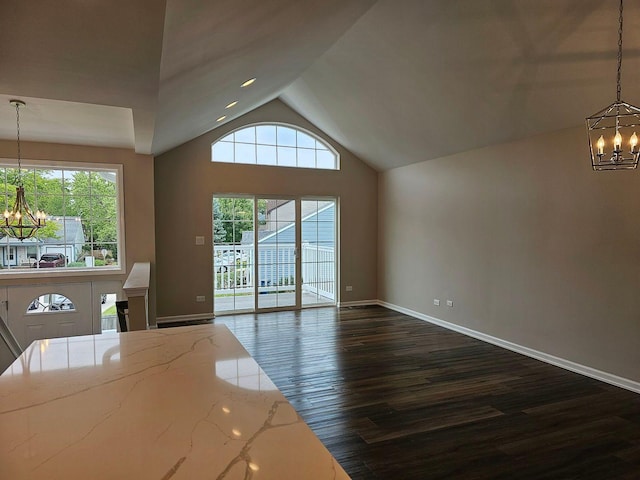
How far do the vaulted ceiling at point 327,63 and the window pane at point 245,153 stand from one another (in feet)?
4.91

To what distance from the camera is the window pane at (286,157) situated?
696 centimetres

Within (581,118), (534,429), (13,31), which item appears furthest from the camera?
(581,118)

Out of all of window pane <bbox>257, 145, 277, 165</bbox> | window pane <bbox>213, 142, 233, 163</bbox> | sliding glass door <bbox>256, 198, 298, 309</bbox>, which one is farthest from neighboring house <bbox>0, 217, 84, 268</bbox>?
window pane <bbox>257, 145, 277, 165</bbox>

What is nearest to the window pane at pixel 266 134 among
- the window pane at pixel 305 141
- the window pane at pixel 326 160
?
the window pane at pixel 305 141

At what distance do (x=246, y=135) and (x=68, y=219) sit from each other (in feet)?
9.79

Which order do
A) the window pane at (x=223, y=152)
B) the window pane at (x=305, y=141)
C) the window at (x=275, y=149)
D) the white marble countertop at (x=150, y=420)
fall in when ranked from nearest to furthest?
the white marble countertop at (x=150, y=420), the window pane at (x=223, y=152), the window at (x=275, y=149), the window pane at (x=305, y=141)

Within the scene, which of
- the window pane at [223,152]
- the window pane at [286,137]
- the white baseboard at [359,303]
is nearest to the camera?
the window pane at [223,152]

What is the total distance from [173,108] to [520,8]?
305cm

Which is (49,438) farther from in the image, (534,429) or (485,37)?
(485,37)

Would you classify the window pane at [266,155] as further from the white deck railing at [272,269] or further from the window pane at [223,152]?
the white deck railing at [272,269]

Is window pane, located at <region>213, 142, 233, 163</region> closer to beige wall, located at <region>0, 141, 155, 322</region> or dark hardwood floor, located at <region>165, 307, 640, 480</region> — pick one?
beige wall, located at <region>0, 141, 155, 322</region>

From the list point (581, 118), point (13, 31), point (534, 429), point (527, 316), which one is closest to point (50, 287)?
point (13, 31)

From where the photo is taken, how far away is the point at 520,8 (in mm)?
3150

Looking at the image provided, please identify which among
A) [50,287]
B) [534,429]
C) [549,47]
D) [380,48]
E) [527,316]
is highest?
[380,48]
